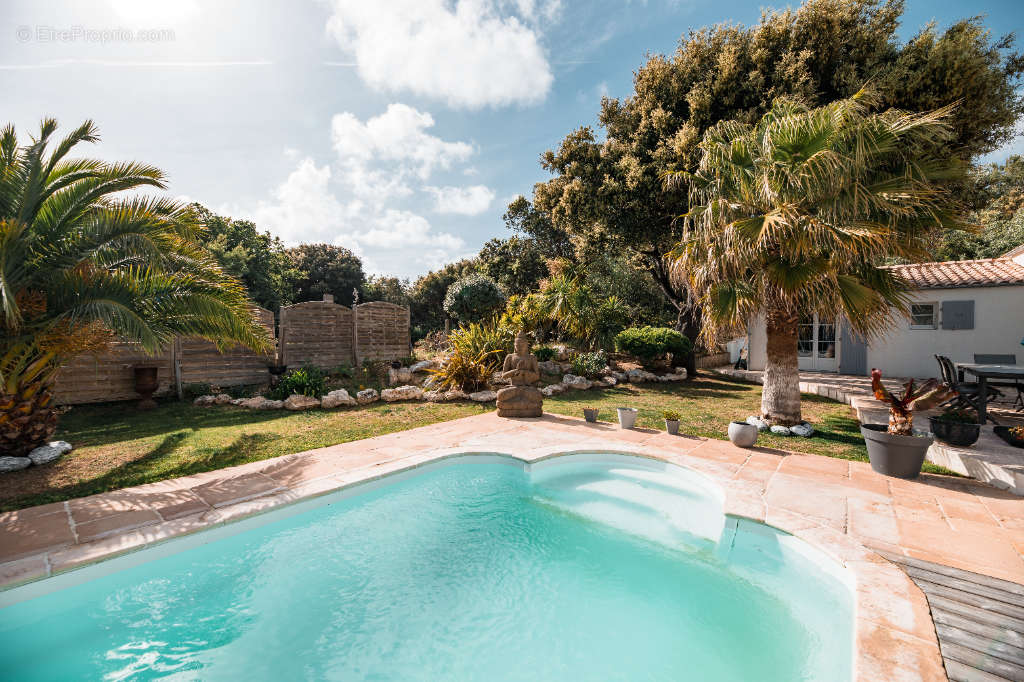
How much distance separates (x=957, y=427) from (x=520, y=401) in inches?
264

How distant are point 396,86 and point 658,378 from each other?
37.4 feet

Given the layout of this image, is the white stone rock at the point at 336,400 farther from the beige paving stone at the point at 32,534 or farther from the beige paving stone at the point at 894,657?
the beige paving stone at the point at 894,657

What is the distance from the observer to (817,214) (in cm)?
602

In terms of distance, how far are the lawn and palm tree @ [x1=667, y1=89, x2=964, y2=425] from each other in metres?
2.28

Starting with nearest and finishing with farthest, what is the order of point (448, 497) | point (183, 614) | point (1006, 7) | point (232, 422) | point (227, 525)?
1. point (183, 614)
2. point (227, 525)
3. point (448, 497)
4. point (232, 422)
5. point (1006, 7)

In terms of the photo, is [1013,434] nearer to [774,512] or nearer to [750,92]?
[774,512]

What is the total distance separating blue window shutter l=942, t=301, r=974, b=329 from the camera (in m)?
11.8

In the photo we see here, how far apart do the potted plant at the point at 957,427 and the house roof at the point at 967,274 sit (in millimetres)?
7659

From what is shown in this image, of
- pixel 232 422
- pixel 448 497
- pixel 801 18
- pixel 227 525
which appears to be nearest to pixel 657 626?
pixel 448 497

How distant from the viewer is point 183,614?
10.1 feet

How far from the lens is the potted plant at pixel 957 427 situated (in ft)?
17.6

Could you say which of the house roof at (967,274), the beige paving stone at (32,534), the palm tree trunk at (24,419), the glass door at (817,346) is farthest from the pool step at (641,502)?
the glass door at (817,346)

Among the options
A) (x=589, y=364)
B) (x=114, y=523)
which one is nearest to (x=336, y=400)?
(x=114, y=523)

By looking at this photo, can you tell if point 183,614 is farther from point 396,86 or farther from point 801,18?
point 801,18
